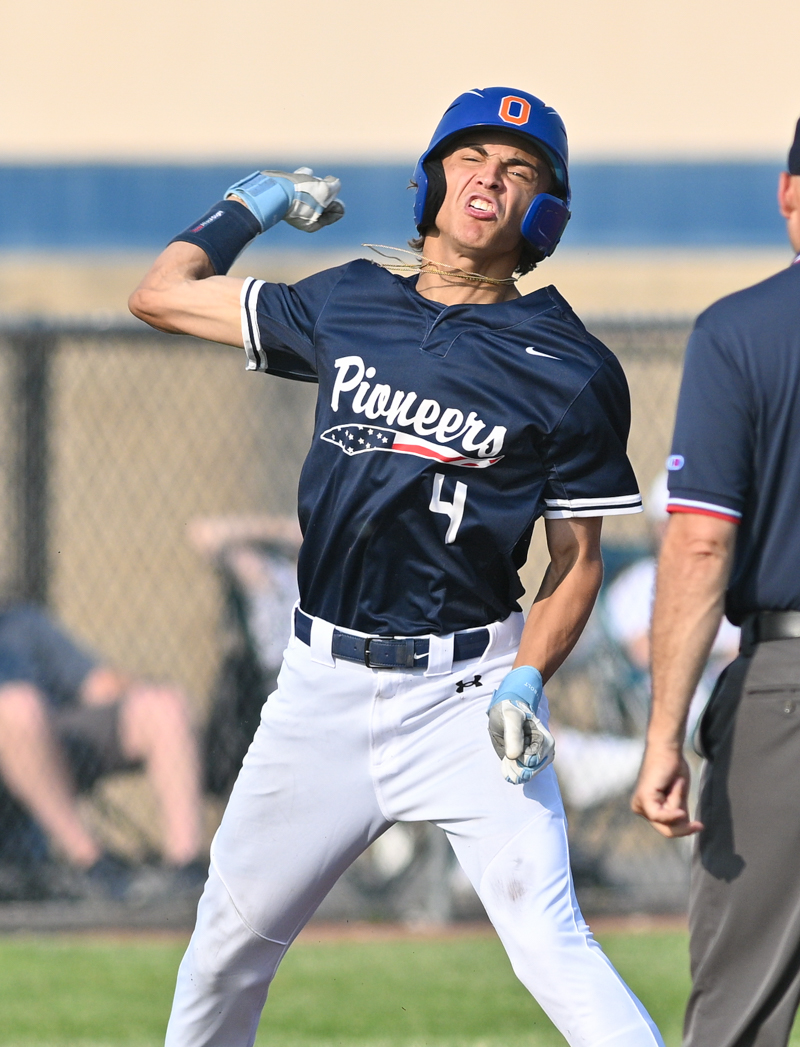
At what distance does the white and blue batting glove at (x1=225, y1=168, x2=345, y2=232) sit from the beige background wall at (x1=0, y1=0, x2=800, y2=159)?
8952 millimetres

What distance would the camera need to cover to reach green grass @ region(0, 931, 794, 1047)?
15.3 ft

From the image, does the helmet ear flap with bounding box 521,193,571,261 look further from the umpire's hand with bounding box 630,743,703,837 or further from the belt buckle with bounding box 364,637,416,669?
the umpire's hand with bounding box 630,743,703,837

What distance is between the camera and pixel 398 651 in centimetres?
306

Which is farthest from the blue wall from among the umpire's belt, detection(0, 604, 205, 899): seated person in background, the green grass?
the umpire's belt

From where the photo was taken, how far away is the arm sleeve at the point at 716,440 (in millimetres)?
2572

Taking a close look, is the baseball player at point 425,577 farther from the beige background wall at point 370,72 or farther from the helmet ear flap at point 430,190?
the beige background wall at point 370,72

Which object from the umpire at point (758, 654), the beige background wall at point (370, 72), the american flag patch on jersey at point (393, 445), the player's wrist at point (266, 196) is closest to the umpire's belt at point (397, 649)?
the american flag patch on jersey at point (393, 445)

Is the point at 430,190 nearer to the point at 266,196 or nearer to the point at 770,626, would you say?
the point at 266,196

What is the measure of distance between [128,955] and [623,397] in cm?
369

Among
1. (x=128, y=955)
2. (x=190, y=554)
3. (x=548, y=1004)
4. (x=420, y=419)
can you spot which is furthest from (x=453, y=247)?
(x=190, y=554)

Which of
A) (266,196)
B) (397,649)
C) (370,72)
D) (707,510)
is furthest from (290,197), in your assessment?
(370,72)

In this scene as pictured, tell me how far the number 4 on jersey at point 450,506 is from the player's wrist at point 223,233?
837 millimetres

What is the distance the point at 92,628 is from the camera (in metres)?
8.06

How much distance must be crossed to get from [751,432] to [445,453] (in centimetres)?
69
